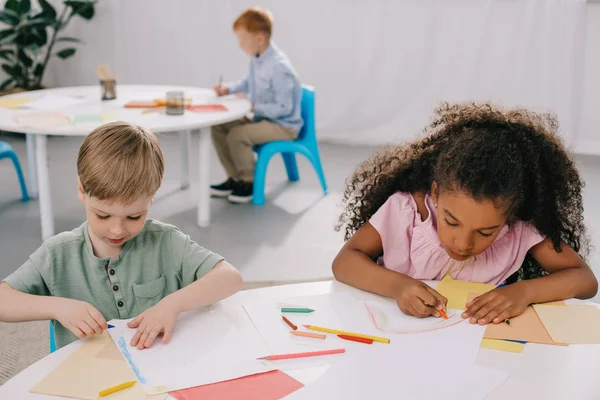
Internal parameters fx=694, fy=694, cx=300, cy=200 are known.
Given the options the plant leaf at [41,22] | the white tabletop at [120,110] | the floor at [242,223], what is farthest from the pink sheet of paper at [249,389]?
the plant leaf at [41,22]

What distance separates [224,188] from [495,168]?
8.34 ft

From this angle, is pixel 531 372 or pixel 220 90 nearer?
pixel 531 372

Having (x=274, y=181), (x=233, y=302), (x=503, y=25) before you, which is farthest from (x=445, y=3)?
(x=233, y=302)

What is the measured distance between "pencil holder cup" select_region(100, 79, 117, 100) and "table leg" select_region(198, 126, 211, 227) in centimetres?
52

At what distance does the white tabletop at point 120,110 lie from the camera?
2688 millimetres

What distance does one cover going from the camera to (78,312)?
3.60 ft

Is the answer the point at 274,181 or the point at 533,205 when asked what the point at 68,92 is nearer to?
the point at 274,181

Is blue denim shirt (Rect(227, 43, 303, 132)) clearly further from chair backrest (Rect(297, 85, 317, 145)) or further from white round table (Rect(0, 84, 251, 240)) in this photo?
white round table (Rect(0, 84, 251, 240))

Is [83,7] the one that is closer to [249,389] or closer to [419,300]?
[419,300]

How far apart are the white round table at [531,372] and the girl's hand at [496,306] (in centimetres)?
9

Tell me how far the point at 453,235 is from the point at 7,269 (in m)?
2.04

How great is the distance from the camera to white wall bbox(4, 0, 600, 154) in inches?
181

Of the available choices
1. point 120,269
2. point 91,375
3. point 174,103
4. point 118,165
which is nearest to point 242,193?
point 174,103

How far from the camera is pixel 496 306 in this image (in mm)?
1228
